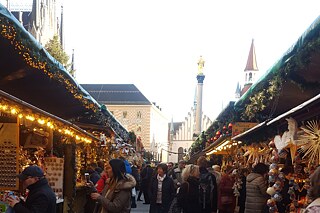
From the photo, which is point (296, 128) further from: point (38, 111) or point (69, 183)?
point (69, 183)

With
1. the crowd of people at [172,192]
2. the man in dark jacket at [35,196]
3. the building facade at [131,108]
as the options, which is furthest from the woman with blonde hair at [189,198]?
the building facade at [131,108]

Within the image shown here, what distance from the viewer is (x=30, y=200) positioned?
16.1ft

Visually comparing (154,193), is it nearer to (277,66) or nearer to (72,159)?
(72,159)

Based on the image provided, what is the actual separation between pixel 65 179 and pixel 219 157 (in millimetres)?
13067

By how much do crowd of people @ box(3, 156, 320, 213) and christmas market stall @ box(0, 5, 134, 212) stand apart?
68 cm

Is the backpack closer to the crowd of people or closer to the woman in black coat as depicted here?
the crowd of people

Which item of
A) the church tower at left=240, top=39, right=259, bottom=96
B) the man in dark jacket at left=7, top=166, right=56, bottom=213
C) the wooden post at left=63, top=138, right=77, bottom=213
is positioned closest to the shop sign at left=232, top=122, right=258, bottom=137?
the wooden post at left=63, top=138, right=77, bottom=213

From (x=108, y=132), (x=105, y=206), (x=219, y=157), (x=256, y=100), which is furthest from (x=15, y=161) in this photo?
(x=219, y=157)

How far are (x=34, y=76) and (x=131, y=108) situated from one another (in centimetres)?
7979

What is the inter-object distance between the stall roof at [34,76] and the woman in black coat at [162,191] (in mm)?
2092

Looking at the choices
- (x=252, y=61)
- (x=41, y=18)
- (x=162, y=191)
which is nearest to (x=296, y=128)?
(x=162, y=191)

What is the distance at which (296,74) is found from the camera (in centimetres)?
675

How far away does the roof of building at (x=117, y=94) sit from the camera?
88.3 metres

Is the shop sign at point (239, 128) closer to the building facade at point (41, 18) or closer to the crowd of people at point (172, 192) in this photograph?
the crowd of people at point (172, 192)
